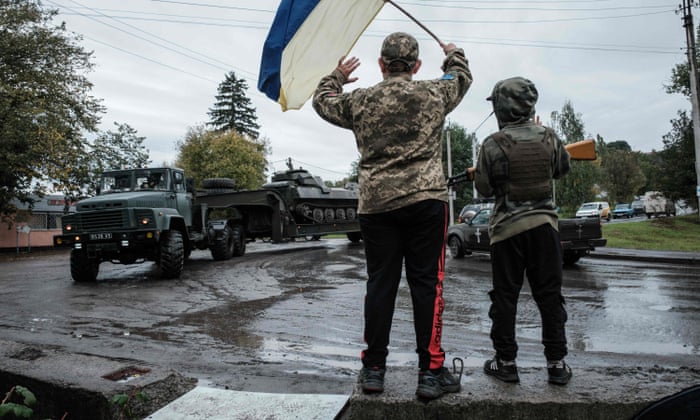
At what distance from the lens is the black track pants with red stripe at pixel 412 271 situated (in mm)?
2809

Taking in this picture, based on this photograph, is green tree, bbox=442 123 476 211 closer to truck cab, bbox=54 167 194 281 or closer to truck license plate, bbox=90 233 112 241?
truck cab, bbox=54 167 194 281

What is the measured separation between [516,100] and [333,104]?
3.72ft

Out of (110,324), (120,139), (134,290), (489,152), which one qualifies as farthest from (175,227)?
(120,139)

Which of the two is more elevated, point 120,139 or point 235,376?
point 120,139

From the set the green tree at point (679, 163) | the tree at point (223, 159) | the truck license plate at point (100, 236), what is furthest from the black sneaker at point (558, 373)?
the tree at point (223, 159)

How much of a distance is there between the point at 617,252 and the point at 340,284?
405 inches

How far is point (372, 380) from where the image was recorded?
272cm

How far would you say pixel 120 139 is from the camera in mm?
45438

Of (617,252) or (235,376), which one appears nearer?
(235,376)

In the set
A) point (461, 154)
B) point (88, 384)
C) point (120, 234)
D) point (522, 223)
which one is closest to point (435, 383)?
point (522, 223)

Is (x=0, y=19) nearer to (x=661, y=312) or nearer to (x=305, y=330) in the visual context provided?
(x=305, y=330)

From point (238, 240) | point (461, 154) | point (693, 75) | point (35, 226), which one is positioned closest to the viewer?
point (238, 240)

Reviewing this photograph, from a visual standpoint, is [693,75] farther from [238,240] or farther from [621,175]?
[621,175]

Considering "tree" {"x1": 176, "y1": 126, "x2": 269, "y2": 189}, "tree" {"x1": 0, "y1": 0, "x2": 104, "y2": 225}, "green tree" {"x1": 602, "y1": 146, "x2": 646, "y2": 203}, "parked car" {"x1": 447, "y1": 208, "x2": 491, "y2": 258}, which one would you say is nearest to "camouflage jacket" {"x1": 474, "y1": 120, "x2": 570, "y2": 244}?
"parked car" {"x1": 447, "y1": 208, "x2": 491, "y2": 258}
